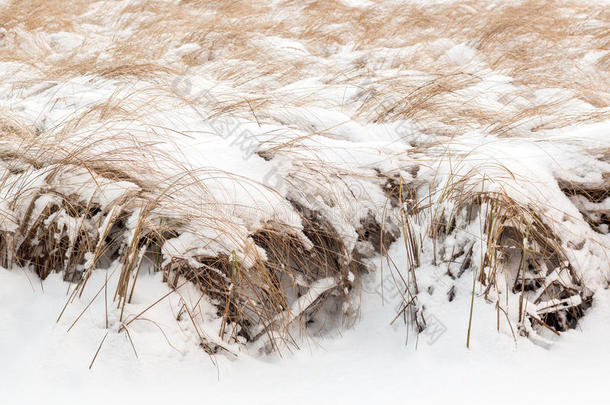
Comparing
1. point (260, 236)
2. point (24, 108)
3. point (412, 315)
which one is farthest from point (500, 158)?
point (24, 108)

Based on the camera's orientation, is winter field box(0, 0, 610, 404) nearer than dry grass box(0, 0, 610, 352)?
Yes

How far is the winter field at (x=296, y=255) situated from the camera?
1.29m

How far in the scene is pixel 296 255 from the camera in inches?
61.1

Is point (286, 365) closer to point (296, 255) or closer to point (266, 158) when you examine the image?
point (296, 255)

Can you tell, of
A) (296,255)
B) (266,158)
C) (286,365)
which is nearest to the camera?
(286,365)

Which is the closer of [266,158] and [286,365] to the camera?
[286,365]

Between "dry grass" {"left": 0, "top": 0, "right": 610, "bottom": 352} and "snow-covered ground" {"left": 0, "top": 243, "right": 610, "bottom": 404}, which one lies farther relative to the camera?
"dry grass" {"left": 0, "top": 0, "right": 610, "bottom": 352}

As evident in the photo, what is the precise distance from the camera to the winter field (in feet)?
4.25

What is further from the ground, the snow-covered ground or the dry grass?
the dry grass

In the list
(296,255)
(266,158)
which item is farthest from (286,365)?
(266,158)

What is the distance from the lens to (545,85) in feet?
8.85

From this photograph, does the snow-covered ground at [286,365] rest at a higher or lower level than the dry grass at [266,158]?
lower

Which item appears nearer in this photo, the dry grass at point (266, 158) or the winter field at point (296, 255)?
the winter field at point (296, 255)

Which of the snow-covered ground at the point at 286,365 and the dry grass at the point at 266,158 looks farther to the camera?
the dry grass at the point at 266,158
